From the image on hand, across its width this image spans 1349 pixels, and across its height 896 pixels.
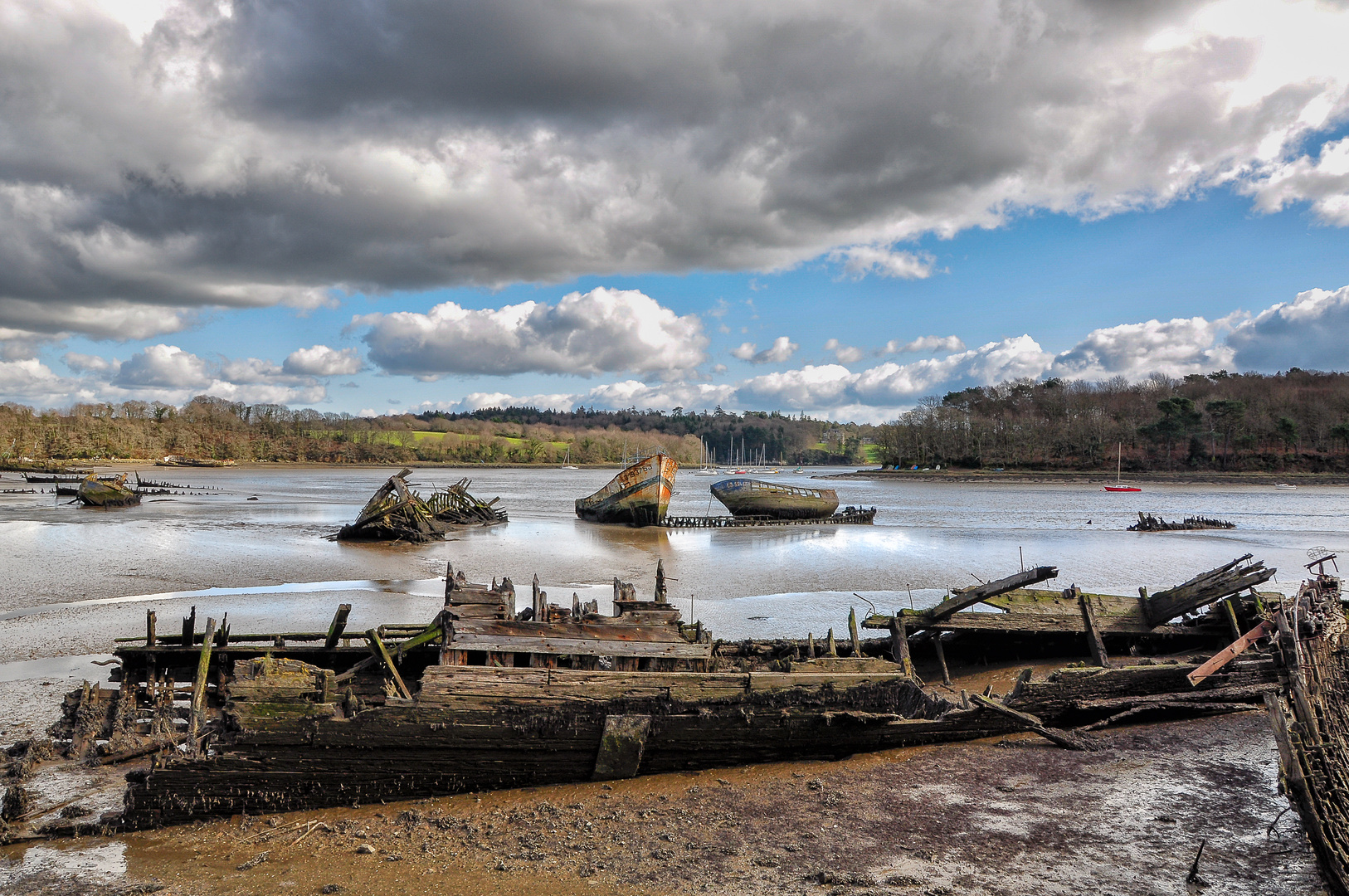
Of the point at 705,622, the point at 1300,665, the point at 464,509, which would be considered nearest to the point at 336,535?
the point at 464,509

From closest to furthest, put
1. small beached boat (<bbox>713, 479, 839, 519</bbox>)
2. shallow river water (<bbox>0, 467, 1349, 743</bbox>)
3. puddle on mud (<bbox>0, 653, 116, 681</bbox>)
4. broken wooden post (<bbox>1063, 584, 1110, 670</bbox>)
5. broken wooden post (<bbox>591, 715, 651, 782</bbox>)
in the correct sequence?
broken wooden post (<bbox>591, 715, 651, 782</bbox>) → puddle on mud (<bbox>0, 653, 116, 681</bbox>) → broken wooden post (<bbox>1063, 584, 1110, 670</bbox>) → shallow river water (<bbox>0, 467, 1349, 743</bbox>) → small beached boat (<bbox>713, 479, 839, 519</bbox>)

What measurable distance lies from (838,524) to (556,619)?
38.0 meters

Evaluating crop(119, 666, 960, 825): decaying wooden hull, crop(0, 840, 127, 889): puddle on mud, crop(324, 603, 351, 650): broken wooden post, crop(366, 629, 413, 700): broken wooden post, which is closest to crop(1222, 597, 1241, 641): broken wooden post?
crop(119, 666, 960, 825): decaying wooden hull

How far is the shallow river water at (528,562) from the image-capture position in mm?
17531

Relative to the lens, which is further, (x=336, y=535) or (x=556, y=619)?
(x=336, y=535)

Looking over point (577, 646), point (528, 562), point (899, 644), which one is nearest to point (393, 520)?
point (528, 562)

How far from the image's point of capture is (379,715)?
816cm

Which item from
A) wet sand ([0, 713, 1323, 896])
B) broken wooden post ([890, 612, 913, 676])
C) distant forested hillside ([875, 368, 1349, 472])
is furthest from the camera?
distant forested hillside ([875, 368, 1349, 472])

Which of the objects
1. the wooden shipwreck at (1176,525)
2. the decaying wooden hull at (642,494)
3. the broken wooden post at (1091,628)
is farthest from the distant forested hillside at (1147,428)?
the broken wooden post at (1091,628)

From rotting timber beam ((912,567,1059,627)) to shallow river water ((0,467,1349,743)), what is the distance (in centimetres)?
429

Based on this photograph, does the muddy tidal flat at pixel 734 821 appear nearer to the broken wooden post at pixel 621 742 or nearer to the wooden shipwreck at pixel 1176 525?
the broken wooden post at pixel 621 742

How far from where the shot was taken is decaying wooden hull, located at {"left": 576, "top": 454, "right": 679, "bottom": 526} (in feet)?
146

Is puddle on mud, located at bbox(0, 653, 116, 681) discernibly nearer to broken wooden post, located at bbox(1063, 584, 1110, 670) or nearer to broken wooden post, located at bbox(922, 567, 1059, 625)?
broken wooden post, located at bbox(922, 567, 1059, 625)

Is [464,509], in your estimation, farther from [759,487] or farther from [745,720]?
[745,720]
